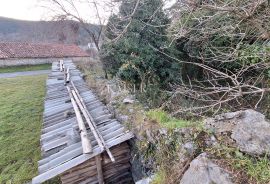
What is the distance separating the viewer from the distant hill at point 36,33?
30334 mm

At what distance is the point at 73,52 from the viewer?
86.5ft

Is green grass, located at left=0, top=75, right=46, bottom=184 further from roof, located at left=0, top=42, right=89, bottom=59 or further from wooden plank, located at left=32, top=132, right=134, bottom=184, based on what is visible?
roof, located at left=0, top=42, right=89, bottom=59

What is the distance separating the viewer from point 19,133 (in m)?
6.36

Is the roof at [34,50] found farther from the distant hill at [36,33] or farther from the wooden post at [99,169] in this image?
the wooden post at [99,169]

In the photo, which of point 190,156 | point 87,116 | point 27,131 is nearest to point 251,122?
point 190,156

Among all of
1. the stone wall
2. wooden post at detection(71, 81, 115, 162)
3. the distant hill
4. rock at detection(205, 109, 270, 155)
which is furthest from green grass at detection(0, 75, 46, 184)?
the distant hill

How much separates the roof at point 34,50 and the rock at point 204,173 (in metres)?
21.1

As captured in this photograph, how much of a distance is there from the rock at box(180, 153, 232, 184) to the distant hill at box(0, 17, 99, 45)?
2737cm

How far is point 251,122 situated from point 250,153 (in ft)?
1.17

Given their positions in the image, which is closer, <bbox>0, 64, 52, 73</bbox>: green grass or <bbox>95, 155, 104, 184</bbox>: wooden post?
<bbox>95, 155, 104, 184</bbox>: wooden post

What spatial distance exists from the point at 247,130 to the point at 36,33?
125ft

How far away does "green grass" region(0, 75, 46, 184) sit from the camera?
189 inches

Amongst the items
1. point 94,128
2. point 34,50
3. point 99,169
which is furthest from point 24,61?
point 99,169

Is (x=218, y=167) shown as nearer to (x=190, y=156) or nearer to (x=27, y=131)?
(x=190, y=156)
